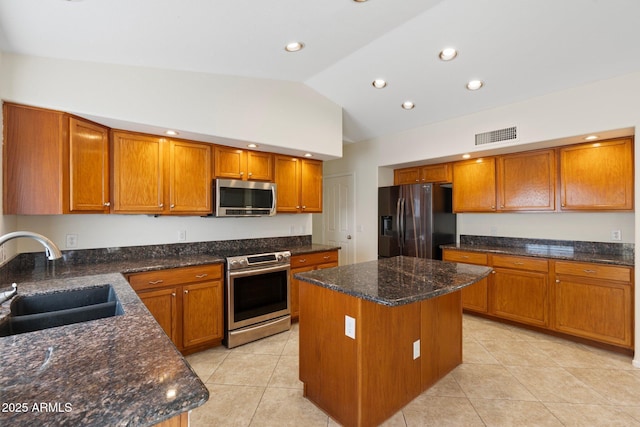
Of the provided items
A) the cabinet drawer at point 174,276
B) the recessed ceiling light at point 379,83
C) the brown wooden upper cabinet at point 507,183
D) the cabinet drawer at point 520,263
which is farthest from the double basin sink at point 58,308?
the brown wooden upper cabinet at point 507,183

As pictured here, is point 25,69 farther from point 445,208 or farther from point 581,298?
point 581,298

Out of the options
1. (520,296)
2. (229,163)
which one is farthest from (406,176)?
(229,163)

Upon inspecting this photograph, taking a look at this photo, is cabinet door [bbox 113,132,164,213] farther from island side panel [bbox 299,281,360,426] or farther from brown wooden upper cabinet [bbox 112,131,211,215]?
island side panel [bbox 299,281,360,426]

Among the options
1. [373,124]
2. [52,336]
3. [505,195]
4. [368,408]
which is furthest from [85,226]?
[505,195]

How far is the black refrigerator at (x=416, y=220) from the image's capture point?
4.00 m

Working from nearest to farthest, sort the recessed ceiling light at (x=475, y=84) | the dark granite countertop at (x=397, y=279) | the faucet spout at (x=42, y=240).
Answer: the faucet spout at (x=42, y=240)
the dark granite countertop at (x=397, y=279)
the recessed ceiling light at (x=475, y=84)

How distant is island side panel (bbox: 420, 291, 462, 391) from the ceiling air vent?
1.97 meters

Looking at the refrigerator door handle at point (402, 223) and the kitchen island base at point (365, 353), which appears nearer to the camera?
the kitchen island base at point (365, 353)

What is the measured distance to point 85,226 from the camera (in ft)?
9.09

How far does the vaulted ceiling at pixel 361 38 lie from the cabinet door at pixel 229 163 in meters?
0.81

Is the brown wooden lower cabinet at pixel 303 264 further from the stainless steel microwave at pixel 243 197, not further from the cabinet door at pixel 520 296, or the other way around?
the cabinet door at pixel 520 296

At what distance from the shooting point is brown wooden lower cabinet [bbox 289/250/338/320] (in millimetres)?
3535

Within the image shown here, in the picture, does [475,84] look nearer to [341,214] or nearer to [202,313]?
[341,214]

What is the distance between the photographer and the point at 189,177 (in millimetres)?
3057
